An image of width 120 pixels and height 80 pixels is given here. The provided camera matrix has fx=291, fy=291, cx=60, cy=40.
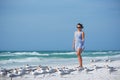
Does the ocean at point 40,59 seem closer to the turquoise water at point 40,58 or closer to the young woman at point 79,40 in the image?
the turquoise water at point 40,58

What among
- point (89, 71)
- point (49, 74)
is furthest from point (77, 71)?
point (49, 74)

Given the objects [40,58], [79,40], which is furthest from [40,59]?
[79,40]

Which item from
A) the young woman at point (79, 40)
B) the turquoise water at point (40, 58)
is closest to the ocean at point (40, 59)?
the turquoise water at point (40, 58)

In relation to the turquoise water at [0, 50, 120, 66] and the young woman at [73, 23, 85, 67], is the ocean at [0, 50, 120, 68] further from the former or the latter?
the young woman at [73, 23, 85, 67]

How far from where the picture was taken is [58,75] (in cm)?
740

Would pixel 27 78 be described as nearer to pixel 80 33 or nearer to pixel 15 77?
pixel 15 77

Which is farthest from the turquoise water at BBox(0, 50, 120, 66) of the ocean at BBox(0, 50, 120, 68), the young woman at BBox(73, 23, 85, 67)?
the young woman at BBox(73, 23, 85, 67)

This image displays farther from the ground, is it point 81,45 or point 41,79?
point 81,45

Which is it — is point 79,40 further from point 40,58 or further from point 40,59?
point 40,58

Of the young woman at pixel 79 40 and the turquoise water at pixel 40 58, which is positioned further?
the turquoise water at pixel 40 58

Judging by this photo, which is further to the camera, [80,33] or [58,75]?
[80,33]

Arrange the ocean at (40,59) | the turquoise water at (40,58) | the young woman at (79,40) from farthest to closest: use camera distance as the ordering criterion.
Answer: the turquoise water at (40,58) < the ocean at (40,59) < the young woman at (79,40)

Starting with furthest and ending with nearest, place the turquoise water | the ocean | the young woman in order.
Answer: the turquoise water
the ocean
the young woman

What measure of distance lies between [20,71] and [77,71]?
1.56 m
